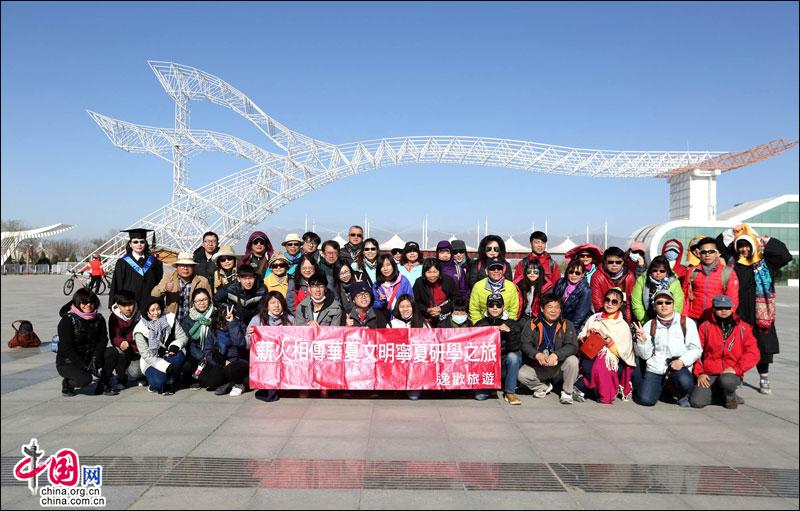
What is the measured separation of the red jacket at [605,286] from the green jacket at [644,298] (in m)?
0.09

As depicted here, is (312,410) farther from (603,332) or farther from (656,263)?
(656,263)

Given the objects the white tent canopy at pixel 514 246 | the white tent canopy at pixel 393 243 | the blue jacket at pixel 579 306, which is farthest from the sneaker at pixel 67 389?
the white tent canopy at pixel 514 246

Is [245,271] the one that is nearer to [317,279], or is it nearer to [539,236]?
[317,279]

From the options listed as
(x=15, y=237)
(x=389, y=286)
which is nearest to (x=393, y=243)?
(x=15, y=237)

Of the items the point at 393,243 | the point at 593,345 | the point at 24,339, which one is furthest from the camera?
the point at 393,243

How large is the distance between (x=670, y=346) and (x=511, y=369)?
174 cm

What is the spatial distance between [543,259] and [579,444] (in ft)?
9.62

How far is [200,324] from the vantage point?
6.07 meters

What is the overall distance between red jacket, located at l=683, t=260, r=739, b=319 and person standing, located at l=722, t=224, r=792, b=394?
0.78 feet

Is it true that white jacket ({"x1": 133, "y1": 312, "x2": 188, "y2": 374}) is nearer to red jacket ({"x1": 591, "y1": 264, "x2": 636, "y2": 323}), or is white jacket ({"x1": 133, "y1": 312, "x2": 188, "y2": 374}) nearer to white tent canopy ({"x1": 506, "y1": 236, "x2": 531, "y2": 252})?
red jacket ({"x1": 591, "y1": 264, "x2": 636, "y2": 323})

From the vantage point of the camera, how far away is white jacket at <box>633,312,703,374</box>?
5.70m

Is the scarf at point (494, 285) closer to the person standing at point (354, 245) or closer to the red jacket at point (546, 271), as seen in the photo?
the red jacket at point (546, 271)

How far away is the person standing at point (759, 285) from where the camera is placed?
6.19 meters

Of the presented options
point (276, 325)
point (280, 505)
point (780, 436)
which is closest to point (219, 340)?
point (276, 325)
